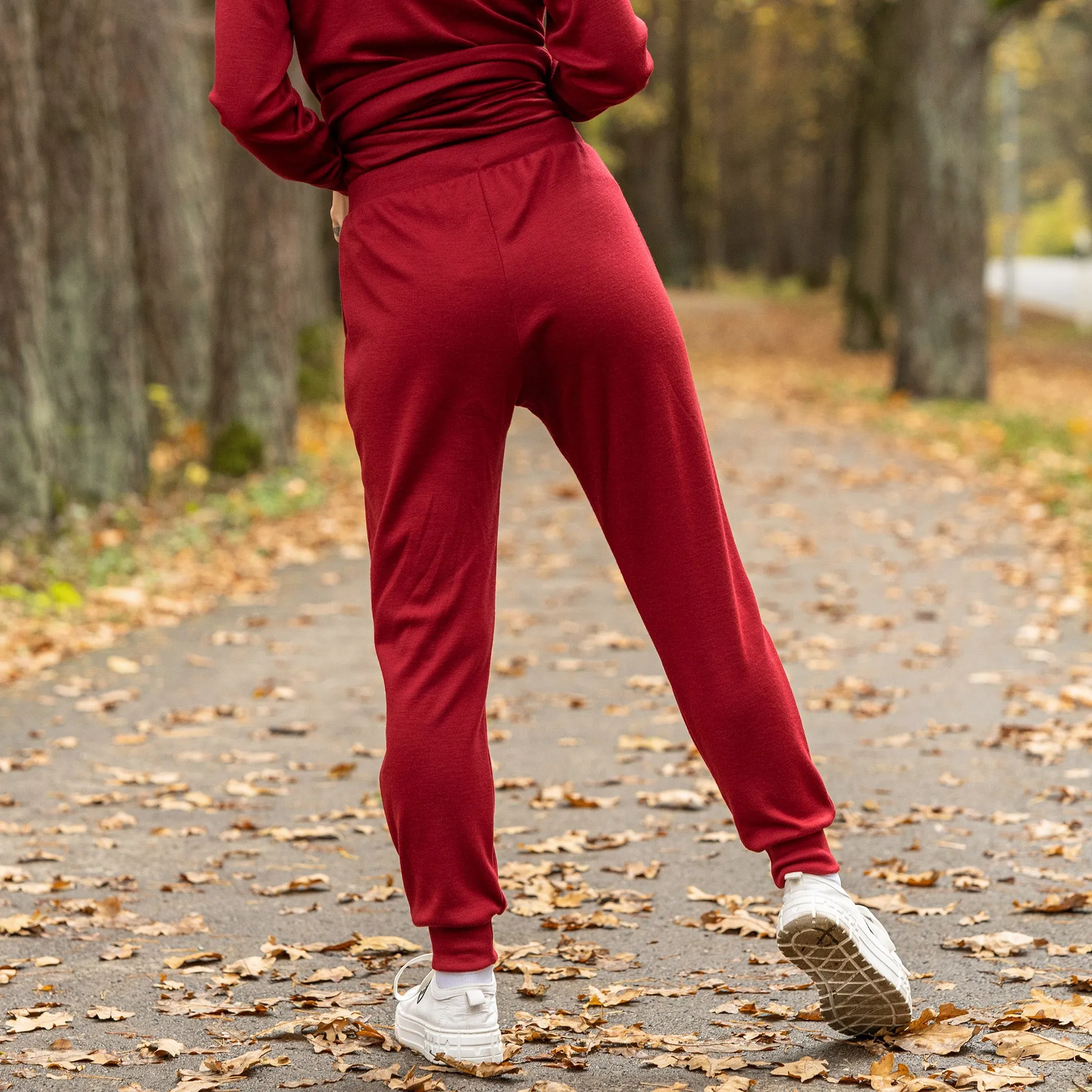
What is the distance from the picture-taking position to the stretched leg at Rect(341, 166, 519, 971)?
9.03 feet

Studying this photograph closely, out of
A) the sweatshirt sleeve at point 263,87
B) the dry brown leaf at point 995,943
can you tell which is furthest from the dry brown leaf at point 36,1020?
the dry brown leaf at point 995,943

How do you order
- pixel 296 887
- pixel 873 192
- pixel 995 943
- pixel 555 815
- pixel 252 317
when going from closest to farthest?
pixel 995 943 → pixel 296 887 → pixel 555 815 → pixel 252 317 → pixel 873 192

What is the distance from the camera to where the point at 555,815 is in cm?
479

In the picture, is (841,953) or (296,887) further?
(296,887)

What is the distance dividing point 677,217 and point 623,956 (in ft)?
122

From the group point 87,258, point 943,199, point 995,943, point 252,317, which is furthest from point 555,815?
point 943,199

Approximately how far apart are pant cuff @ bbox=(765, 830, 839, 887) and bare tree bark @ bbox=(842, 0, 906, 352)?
20.9 metres

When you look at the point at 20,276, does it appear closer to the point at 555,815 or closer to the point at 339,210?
the point at 555,815

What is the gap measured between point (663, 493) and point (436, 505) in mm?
422

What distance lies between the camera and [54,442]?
9352mm

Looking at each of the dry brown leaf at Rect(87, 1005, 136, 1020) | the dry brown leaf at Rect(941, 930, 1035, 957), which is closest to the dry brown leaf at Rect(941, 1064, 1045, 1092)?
the dry brown leaf at Rect(941, 930, 1035, 957)

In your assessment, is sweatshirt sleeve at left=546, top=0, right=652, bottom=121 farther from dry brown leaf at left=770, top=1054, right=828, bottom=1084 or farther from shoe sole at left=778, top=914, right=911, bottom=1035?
dry brown leaf at left=770, top=1054, right=828, bottom=1084

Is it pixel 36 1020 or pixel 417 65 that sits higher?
pixel 417 65

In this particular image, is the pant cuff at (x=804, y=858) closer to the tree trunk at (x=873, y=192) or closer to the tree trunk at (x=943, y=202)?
the tree trunk at (x=943, y=202)
